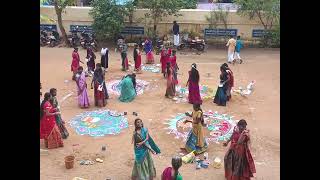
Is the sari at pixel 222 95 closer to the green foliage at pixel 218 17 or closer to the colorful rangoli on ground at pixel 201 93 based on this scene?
the colorful rangoli on ground at pixel 201 93

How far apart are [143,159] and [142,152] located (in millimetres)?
216

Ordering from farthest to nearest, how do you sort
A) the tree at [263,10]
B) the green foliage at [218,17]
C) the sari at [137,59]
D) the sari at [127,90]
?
1. the green foliage at [218,17]
2. the tree at [263,10]
3. the sari at [137,59]
4. the sari at [127,90]

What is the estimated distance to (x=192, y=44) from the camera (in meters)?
21.6

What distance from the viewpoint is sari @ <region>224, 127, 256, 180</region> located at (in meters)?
9.02

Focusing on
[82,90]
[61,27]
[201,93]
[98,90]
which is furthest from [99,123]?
[61,27]

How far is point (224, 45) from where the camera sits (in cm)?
2259

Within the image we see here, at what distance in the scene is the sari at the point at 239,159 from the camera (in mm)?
9023

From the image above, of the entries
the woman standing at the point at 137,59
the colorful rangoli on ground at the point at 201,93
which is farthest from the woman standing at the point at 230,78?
the woman standing at the point at 137,59

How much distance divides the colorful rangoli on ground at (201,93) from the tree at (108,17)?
22.8 ft

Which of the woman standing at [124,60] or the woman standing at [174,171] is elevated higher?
the woman standing at [124,60]

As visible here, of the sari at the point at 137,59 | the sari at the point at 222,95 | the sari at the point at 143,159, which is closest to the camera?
the sari at the point at 143,159

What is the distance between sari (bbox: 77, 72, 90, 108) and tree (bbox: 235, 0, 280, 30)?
10996 mm
